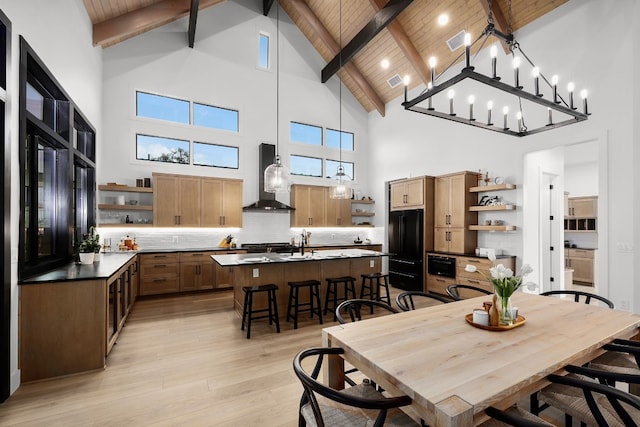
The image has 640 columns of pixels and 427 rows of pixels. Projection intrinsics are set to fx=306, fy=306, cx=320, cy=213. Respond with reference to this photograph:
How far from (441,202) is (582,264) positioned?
4080 mm

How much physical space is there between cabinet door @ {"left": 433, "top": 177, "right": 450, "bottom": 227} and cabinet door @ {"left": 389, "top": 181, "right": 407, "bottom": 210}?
74 centimetres

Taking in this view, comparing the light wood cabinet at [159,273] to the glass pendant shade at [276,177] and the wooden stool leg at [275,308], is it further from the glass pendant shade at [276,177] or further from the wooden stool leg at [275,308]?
the glass pendant shade at [276,177]

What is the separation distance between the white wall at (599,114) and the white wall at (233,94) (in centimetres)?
382

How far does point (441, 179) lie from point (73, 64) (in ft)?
20.8

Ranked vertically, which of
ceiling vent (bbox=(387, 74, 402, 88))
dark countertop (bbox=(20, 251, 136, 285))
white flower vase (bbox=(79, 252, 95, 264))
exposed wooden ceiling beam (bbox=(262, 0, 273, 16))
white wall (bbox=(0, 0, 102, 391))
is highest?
exposed wooden ceiling beam (bbox=(262, 0, 273, 16))

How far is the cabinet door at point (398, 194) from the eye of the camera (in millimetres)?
6983

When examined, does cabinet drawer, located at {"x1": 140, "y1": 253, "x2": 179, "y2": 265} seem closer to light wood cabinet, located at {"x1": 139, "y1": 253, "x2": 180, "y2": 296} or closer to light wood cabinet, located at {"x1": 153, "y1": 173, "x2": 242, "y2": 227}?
light wood cabinet, located at {"x1": 139, "y1": 253, "x2": 180, "y2": 296}

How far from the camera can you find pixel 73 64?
402 cm

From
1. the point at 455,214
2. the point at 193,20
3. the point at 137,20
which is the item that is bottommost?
the point at 455,214

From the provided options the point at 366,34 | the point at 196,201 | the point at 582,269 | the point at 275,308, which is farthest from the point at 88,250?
the point at 582,269

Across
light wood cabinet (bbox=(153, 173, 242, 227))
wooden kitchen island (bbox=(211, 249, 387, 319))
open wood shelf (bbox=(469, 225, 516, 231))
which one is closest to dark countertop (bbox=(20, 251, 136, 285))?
wooden kitchen island (bbox=(211, 249, 387, 319))

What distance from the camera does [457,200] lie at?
5.94 m

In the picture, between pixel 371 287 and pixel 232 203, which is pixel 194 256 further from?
pixel 371 287

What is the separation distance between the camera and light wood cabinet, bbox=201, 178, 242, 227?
639cm
